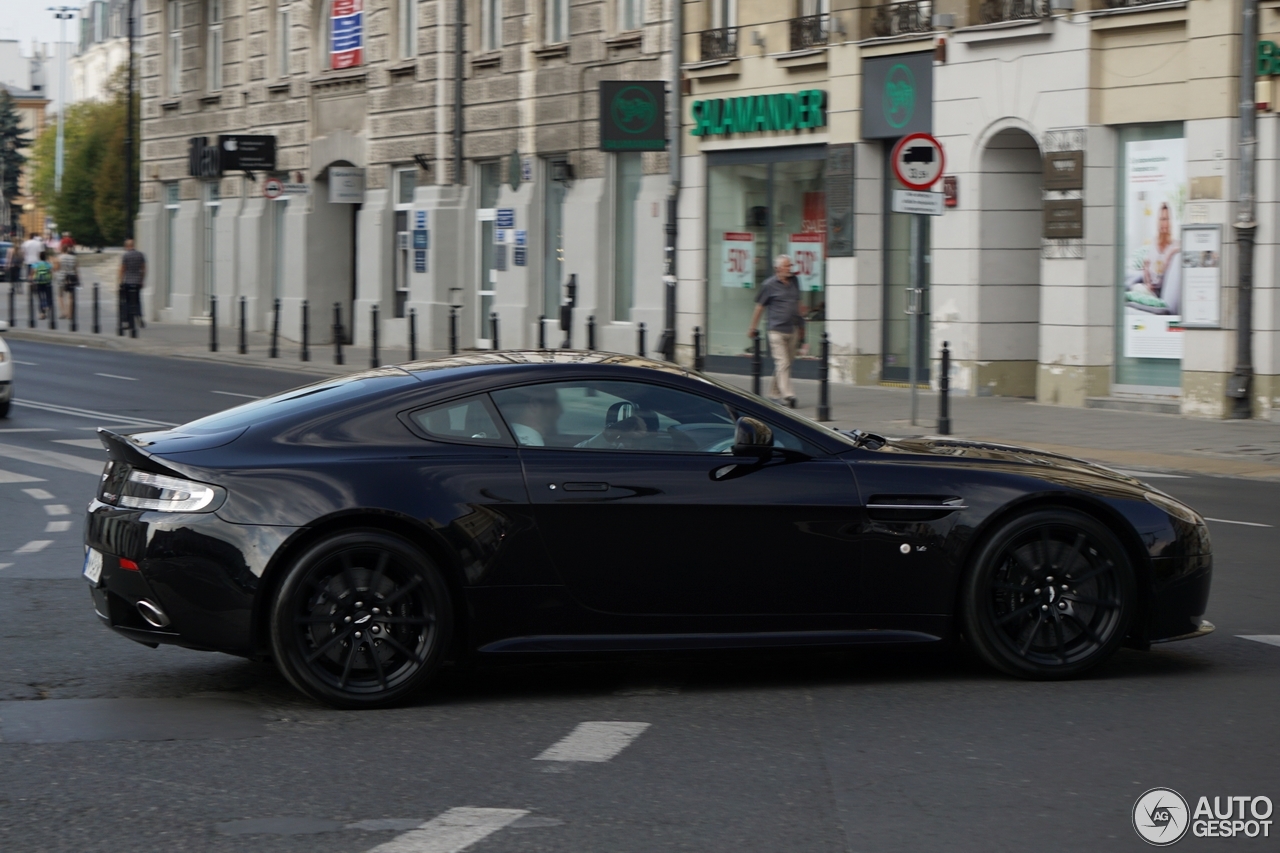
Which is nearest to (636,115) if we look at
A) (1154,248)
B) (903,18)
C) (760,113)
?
(760,113)

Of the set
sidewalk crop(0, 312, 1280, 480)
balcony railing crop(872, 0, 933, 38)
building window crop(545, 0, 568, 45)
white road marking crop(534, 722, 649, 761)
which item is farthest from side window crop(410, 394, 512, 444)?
building window crop(545, 0, 568, 45)

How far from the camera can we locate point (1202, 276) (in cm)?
1984

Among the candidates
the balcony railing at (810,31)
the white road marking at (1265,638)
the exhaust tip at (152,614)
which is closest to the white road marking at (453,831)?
the exhaust tip at (152,614)

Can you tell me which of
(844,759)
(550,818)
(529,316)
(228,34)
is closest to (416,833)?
(550,818)

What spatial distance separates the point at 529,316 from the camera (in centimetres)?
3162

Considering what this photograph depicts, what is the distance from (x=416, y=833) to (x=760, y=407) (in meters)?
2.46

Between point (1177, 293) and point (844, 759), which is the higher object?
point (1177, 293)

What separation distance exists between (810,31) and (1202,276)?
318 inches

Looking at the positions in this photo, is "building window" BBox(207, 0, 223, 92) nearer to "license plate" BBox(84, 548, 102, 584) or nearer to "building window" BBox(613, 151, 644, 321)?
"building window" BBox(613, 151, 644, 321)

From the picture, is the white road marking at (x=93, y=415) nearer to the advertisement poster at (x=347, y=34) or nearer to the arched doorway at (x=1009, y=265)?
the arched doorway at (x=1009, y=265)

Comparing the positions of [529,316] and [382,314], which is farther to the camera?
[382,314]

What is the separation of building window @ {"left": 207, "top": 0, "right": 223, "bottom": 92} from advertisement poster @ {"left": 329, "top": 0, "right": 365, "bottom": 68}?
6515 mm

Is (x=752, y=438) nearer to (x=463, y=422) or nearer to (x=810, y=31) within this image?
(x=463, y=422)

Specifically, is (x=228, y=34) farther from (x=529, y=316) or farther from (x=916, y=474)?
(x=916, y=474)
